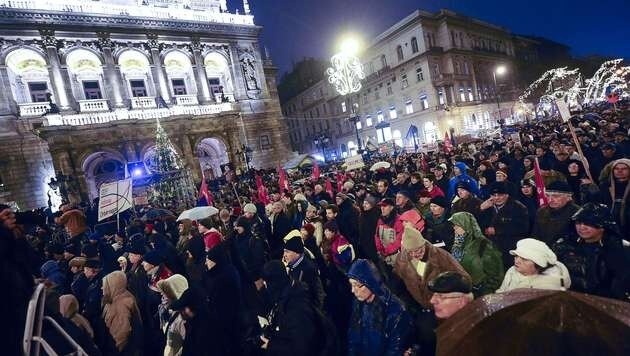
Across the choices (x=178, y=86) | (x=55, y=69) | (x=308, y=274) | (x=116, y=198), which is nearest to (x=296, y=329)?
(x=308, y=274)

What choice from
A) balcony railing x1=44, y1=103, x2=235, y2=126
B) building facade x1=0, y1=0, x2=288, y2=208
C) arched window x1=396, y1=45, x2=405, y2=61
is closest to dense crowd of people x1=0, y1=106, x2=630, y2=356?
building facade x1=0, y1=0, x2=288, y2=208

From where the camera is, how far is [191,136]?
28.0m

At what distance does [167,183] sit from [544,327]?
18.8 meters

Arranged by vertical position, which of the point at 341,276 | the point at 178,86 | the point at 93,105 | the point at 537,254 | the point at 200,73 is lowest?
the point at 341,276

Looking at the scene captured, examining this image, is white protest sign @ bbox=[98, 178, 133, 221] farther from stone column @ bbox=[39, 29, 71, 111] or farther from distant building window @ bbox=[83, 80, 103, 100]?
distant building window @ bbox=[83, 80, 103, 100]

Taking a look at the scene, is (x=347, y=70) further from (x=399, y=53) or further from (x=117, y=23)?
(x=399, y=53)

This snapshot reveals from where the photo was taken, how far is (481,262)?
373cm

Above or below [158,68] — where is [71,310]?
below

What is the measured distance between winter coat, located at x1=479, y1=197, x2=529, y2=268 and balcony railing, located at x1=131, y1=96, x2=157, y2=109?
1123 inches

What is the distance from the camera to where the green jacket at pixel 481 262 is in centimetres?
367

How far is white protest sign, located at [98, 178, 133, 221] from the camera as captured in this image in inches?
353

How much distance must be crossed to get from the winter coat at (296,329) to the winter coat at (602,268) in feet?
7.56

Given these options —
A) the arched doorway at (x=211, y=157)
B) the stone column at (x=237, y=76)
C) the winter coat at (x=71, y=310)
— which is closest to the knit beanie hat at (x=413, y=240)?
the winter coat at (x=71, y=310)

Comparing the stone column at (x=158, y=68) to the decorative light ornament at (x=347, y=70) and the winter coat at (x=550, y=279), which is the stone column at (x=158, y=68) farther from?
the winter coat at (x=550, y=279)
